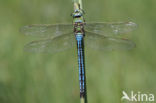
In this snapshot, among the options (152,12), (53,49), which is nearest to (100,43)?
(53,49)

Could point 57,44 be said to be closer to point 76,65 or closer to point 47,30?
point 47,30

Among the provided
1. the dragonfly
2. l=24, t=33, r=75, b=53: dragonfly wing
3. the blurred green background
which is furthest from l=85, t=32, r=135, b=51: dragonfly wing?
the blurred green background

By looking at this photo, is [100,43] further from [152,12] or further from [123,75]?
[152,12]

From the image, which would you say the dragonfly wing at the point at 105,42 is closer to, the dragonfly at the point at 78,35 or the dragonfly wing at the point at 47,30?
the dragonfly at the point at 78,35

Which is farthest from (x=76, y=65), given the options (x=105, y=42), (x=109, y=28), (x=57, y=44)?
(x=109, y=28)

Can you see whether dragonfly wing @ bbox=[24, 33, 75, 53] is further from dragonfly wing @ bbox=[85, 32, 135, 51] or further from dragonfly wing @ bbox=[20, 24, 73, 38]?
dragonfly wing @ bbox=[85, 32, 135, 51]

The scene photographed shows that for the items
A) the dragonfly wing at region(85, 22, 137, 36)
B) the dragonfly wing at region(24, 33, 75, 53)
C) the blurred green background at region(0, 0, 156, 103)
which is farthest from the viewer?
the blurred green background at region(0, 0, 156, 103)
